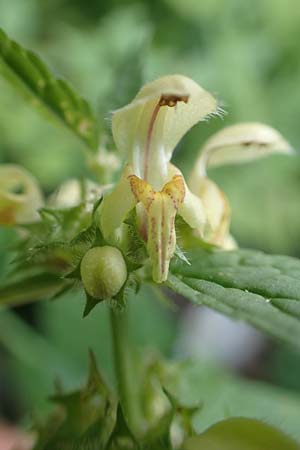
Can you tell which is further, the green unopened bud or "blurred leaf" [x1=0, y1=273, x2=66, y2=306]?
"blurred leaf" [x1=0, y1=273, x2=66, y2=306]

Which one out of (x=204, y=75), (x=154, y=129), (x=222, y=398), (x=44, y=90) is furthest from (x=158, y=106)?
(x=204, y=75)

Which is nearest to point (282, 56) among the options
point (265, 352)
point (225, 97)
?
point (225, 97)

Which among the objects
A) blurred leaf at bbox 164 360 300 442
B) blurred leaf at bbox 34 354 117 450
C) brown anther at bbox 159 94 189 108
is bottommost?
blurred leaf at bbox 164 360 300 442

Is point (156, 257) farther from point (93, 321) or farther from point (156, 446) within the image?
point (93, 321)

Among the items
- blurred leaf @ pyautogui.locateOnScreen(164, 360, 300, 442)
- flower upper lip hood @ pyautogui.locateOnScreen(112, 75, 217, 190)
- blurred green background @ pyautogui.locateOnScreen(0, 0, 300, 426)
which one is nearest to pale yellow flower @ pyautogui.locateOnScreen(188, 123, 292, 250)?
flower upper lip hood @ pyautogui.locateOnScreen(112, 75, 217, 190)

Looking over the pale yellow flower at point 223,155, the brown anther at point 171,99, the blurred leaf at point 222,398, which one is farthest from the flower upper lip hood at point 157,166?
the blurred leaf at point 222,398

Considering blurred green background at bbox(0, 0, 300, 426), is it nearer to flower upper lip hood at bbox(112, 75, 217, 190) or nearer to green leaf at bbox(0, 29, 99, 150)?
green leaf at bbox(0, 29, 99, 150)

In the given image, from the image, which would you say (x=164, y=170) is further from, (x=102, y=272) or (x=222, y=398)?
(x=222, y=398)
